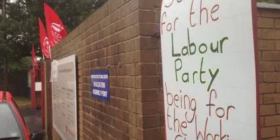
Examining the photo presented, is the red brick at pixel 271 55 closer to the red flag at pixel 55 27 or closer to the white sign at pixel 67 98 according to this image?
the white sign at pixel 67 98

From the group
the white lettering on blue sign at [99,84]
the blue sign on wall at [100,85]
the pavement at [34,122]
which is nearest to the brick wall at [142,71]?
the blue sign on wall at [100,85]

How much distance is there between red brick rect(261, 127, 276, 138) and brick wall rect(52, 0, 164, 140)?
799 mm

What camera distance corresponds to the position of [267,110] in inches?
112

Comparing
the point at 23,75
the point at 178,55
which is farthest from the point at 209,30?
the point at 23,75

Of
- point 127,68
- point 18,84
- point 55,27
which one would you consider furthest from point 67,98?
point 18,84

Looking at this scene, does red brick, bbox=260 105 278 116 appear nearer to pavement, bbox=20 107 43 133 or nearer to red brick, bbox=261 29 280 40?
red brick, bbox=261 29 280 40

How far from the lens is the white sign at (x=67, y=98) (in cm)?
516

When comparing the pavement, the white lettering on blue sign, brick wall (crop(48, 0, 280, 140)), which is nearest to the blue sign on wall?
the white lettering on blue sign

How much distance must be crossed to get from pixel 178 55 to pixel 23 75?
28.1m

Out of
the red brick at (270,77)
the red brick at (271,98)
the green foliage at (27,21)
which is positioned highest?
the green foliage at (27,21)

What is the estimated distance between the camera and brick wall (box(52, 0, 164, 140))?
2.64 m

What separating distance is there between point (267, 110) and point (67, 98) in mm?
3616

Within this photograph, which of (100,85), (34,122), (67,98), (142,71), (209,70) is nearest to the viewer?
(209,70)

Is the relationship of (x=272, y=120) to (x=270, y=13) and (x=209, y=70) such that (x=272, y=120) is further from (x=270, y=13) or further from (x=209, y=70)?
(x=209, y=70)
